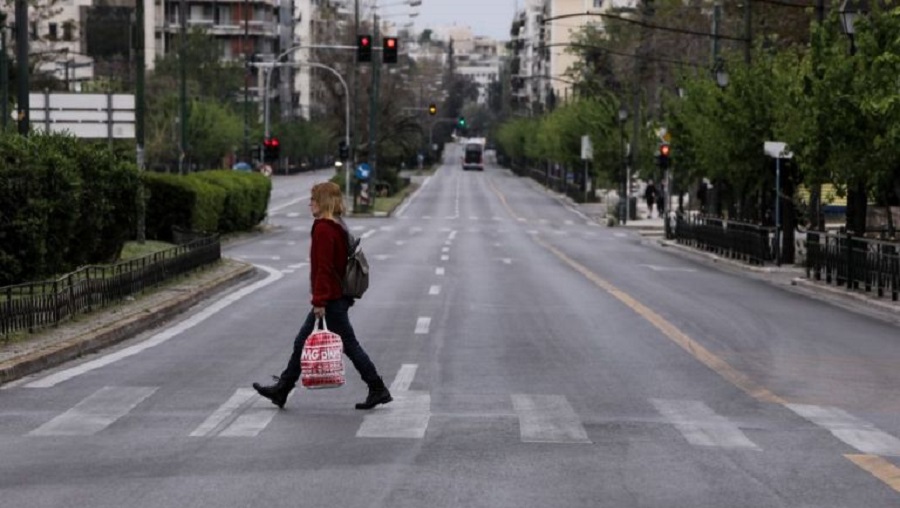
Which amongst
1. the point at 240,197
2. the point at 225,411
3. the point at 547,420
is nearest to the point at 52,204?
the point at 225,411

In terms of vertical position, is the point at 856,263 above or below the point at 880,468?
below

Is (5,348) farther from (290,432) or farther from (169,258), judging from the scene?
(169,258)

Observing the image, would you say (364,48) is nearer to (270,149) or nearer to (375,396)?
(270,149)

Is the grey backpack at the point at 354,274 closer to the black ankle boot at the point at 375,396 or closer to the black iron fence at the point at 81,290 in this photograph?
the black ankle boot at the point at 375,396

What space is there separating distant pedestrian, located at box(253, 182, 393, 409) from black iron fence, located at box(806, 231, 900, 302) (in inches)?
670

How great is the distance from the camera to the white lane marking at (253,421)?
12242 millimetres

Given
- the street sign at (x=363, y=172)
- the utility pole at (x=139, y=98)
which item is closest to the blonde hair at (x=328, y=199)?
the utility pole at (x=139, y=98)

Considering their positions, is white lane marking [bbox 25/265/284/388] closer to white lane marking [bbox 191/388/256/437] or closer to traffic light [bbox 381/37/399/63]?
white lane marking [bbox 191/388/256/437]

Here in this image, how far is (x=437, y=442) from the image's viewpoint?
38.7 feet

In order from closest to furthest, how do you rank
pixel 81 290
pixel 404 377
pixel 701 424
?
pixel 701 424, pixel 404 377, pixel 81 290

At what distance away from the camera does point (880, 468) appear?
36.1ft

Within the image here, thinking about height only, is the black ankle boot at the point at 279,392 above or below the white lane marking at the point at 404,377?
above

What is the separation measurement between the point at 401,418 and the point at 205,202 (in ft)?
117

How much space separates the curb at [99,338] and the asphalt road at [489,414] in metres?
0.22
